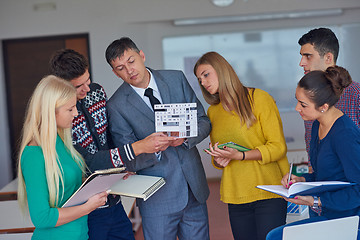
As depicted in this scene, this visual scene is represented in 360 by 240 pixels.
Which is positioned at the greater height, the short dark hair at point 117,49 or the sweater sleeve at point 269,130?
the short dark hair at point 117,49

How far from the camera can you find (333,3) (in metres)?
6.30

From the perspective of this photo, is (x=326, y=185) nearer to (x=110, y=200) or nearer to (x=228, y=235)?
(x=110, y=200)

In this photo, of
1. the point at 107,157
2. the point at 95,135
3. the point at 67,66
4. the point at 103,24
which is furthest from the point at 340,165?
the point at 103,24

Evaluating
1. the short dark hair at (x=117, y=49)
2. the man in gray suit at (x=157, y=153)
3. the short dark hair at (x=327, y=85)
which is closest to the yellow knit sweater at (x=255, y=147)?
the man in gray suit at (x=157, y=153)

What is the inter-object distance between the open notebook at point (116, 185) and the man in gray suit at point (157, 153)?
11cm

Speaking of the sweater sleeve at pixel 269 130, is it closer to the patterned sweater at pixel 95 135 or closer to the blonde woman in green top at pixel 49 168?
the patterned sweater at pixel 95 135

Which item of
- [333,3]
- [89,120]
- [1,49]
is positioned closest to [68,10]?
[1,49]

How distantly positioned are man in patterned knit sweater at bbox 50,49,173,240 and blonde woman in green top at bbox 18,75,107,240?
0.28m

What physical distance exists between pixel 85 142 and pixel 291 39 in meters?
4.94

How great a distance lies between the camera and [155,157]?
239 centimetres

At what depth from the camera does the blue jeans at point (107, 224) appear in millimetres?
2367

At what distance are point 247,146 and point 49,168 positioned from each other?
3.72 ft

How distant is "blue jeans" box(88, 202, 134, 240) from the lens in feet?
7.77

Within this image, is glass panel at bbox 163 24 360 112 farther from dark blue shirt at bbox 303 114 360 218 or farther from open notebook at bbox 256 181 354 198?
open notebook at bbox 256 181 354 198
